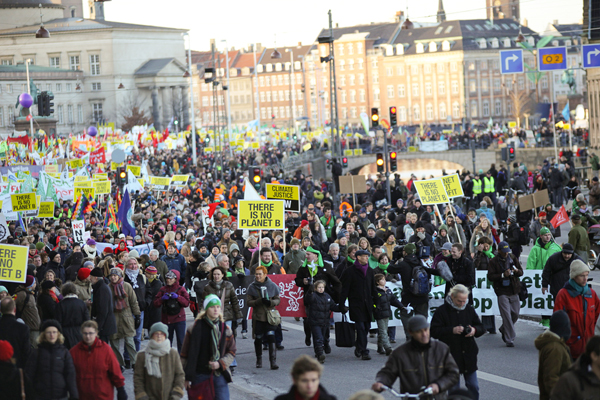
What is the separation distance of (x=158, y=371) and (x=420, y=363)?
2.24 metres

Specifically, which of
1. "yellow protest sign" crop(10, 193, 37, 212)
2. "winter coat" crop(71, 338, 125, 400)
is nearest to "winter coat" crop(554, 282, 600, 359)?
"winter coat" crop(71, 338, 125, 400)

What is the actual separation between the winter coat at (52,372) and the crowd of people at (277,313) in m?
0.01

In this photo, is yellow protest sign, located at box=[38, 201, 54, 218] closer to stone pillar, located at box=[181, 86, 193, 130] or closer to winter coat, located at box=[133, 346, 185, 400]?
winter coat, located at box=[133, 346, 185, 400]

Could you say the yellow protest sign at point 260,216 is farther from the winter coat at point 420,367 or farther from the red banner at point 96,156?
the red banner at point 96,156

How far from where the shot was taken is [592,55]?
29406 millimetres

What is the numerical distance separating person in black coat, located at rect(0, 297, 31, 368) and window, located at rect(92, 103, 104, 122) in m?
96.7

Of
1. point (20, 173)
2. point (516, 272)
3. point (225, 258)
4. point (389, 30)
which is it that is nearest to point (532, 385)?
point (516, 272)

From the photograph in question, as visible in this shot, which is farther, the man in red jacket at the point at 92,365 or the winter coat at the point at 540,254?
the winter coat at the point at 540,254

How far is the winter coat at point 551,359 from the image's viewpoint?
7312 mm

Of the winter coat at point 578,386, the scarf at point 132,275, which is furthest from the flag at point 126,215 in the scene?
the winter coat at point 578,386

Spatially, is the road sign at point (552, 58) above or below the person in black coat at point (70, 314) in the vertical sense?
above

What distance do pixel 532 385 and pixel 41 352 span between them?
5.16 metres

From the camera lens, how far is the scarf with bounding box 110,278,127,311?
451 inches

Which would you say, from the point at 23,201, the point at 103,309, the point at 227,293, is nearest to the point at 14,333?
the point at 103,309
